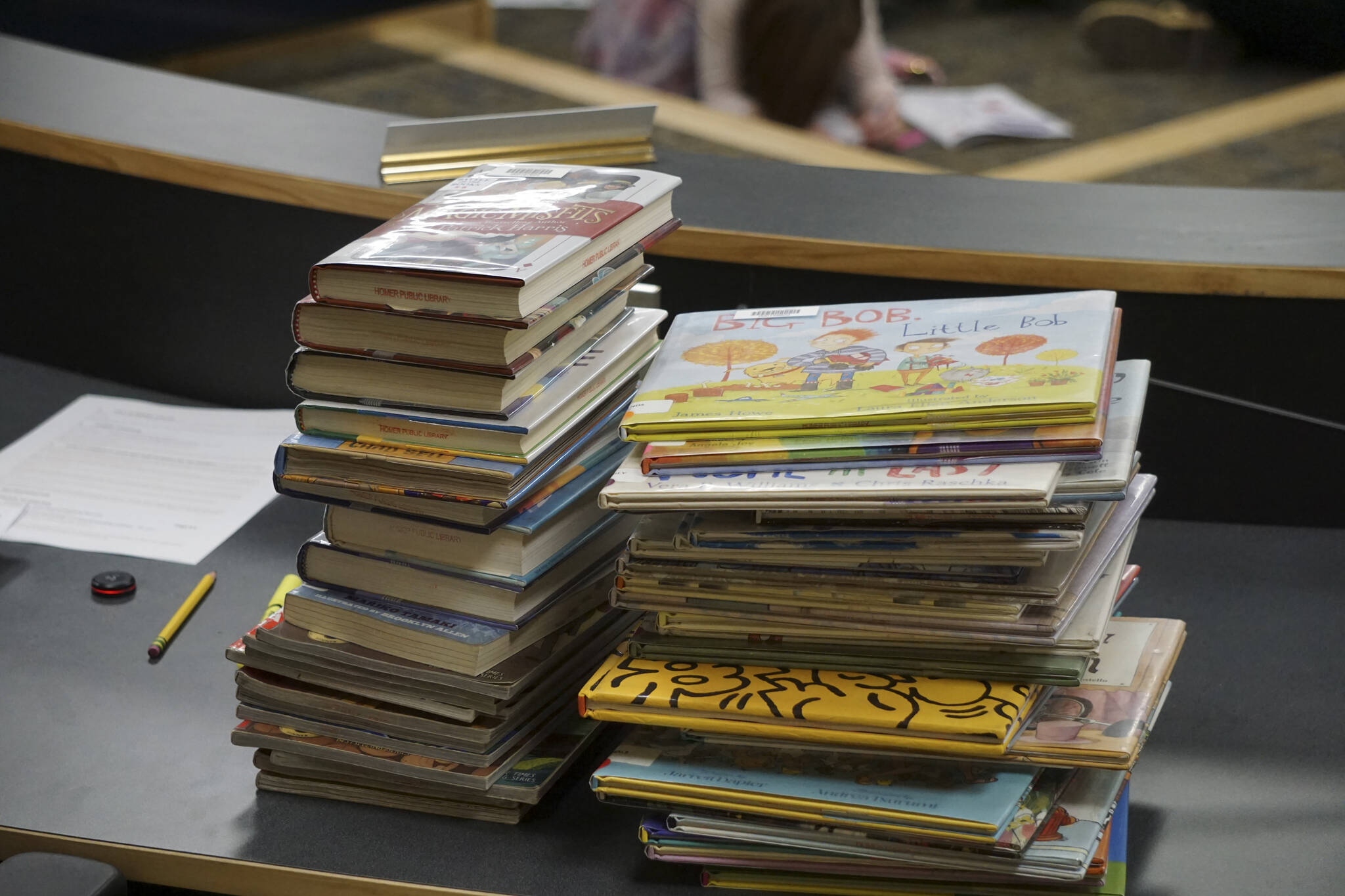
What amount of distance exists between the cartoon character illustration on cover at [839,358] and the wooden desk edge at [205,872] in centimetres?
40

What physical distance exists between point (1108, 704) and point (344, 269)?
0.53 meters

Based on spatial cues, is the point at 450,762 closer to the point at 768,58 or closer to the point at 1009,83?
the point at 768,58

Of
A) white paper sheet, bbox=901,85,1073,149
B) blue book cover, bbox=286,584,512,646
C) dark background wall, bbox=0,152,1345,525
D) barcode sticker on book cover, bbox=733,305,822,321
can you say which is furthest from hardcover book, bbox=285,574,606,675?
white paper sheet, bbox=901,85,1073,149

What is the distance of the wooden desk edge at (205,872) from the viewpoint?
0.90 metres

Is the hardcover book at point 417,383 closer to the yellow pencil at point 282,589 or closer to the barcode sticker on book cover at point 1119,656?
the yellow pencil at point 282,589

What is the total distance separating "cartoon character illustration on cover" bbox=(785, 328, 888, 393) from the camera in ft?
2.87

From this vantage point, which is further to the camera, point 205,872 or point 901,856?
point 205,872

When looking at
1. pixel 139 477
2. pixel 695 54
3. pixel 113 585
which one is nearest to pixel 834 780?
pixel 113 585

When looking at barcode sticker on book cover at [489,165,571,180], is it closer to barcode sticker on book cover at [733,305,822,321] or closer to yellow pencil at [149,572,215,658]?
barcode sticker on book cover at [733,305,822,321]

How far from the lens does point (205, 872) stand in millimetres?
923

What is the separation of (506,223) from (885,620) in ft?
1.13

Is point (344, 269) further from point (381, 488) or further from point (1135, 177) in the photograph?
point (1135, 177)

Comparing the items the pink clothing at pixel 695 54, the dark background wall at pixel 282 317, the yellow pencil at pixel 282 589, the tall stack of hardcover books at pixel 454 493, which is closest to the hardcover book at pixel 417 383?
the tall stack of hardcover books at pixel 454 493

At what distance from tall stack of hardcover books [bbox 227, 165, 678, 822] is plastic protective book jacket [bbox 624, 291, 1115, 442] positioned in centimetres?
7
